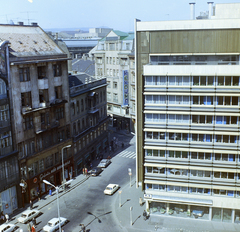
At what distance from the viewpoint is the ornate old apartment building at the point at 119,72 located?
89.8 meters

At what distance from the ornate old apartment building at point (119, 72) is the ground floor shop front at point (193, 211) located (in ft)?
141

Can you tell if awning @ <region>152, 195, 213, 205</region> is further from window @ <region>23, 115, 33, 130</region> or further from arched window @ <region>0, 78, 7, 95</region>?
arched window @ <region>0, 78, 7, 95</region>

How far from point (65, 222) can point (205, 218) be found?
2159 cm

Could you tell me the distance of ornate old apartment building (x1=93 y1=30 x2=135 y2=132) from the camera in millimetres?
89812

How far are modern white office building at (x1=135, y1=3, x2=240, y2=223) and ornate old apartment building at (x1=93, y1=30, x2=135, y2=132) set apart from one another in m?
39.5

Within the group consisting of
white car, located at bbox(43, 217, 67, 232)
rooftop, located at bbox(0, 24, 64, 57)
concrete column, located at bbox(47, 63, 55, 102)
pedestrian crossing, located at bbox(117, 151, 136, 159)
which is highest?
rooftop, located at bbox(0, 24, 64, 57)

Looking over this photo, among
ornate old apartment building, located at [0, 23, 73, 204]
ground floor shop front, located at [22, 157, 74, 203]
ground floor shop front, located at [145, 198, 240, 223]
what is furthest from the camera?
ground floor shop front, located at [22, 157, 74, 203]

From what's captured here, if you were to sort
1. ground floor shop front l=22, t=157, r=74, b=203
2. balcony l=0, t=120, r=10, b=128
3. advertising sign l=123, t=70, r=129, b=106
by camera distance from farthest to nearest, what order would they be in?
advertising sign l=123, t=70, r=129, b=106, ground floor shop front l=22, t=157, r=74, b=203, balcony l=0, t=120, r=10, b=128

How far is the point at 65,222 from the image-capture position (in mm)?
49375

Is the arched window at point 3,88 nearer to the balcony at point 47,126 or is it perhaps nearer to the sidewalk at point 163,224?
the balcony at point 47,126

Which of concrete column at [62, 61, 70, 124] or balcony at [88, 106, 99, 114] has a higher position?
concrete column at [62, 61, 70, 124]

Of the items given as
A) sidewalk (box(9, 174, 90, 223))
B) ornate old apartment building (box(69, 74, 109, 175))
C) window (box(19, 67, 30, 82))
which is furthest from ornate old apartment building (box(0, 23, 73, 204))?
ornate old apartment building (box(69, 74, 109, 175))

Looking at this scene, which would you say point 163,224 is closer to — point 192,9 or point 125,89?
point 192,9

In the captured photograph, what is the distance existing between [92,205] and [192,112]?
23612 mm
